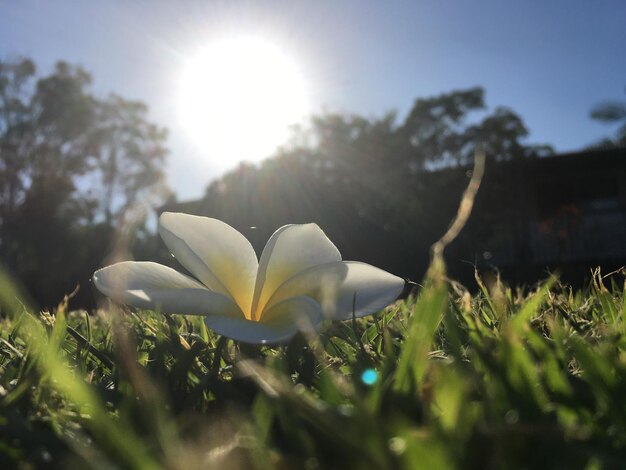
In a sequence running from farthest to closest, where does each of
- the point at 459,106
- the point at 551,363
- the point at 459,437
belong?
the point at 459,106 → the point at 551,363 → the point at 459,437

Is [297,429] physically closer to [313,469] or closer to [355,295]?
[313,469]

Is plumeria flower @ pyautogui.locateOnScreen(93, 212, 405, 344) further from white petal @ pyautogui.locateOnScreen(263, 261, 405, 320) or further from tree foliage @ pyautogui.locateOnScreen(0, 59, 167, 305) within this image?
tree foliage @ pyautogui.locateOnScreen(0, 59, 167, 305)

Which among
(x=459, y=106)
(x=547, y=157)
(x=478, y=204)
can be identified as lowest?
(x=478, y=204)

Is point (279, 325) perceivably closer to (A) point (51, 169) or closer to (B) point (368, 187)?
(B) point (368, 187)

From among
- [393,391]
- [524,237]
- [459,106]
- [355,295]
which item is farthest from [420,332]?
[459,106]

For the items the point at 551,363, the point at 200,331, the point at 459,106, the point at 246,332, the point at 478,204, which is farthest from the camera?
the point at 459,106

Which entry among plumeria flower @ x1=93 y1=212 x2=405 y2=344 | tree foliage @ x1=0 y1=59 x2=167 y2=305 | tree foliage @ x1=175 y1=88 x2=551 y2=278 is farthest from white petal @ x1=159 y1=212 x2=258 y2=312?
tree foliage @ x1=0 y1=59 x2=167 y2=305

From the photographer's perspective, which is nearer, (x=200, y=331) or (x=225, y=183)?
(x=200, y=331)
